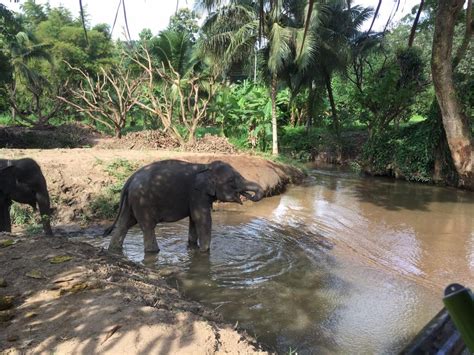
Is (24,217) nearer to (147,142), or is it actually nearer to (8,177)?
(8,177)

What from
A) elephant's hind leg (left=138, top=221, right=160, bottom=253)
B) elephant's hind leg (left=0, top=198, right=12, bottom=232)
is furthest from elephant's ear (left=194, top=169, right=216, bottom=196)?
elephant's hind leg (left=0, top=198, right=12, bottom=232)

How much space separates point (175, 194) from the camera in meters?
7.01

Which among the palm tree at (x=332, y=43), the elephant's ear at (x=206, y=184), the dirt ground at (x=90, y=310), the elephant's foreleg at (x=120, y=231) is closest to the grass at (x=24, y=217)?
the elephant's foreleg at (x=120, y=231)

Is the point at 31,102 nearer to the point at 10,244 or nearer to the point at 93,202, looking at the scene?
the point at 93,202

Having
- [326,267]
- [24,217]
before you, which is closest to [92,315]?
[326,267]

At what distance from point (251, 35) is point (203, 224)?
14071 millimetres

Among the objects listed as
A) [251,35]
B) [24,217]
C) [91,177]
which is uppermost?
[251,35]

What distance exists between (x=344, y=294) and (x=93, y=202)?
627 cm

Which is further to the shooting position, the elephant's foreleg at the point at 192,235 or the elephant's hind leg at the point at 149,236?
the elephant's foreleg at the point at 192,235

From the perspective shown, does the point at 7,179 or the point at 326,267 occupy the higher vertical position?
the point at 7,179

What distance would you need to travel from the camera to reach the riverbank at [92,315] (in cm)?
317

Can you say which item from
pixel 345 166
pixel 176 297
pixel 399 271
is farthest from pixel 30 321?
pixel 345 166

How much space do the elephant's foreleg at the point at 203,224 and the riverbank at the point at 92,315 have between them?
2170mm

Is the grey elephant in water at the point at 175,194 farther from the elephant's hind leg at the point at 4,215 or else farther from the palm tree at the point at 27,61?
the palm tree at the point at 27,61
